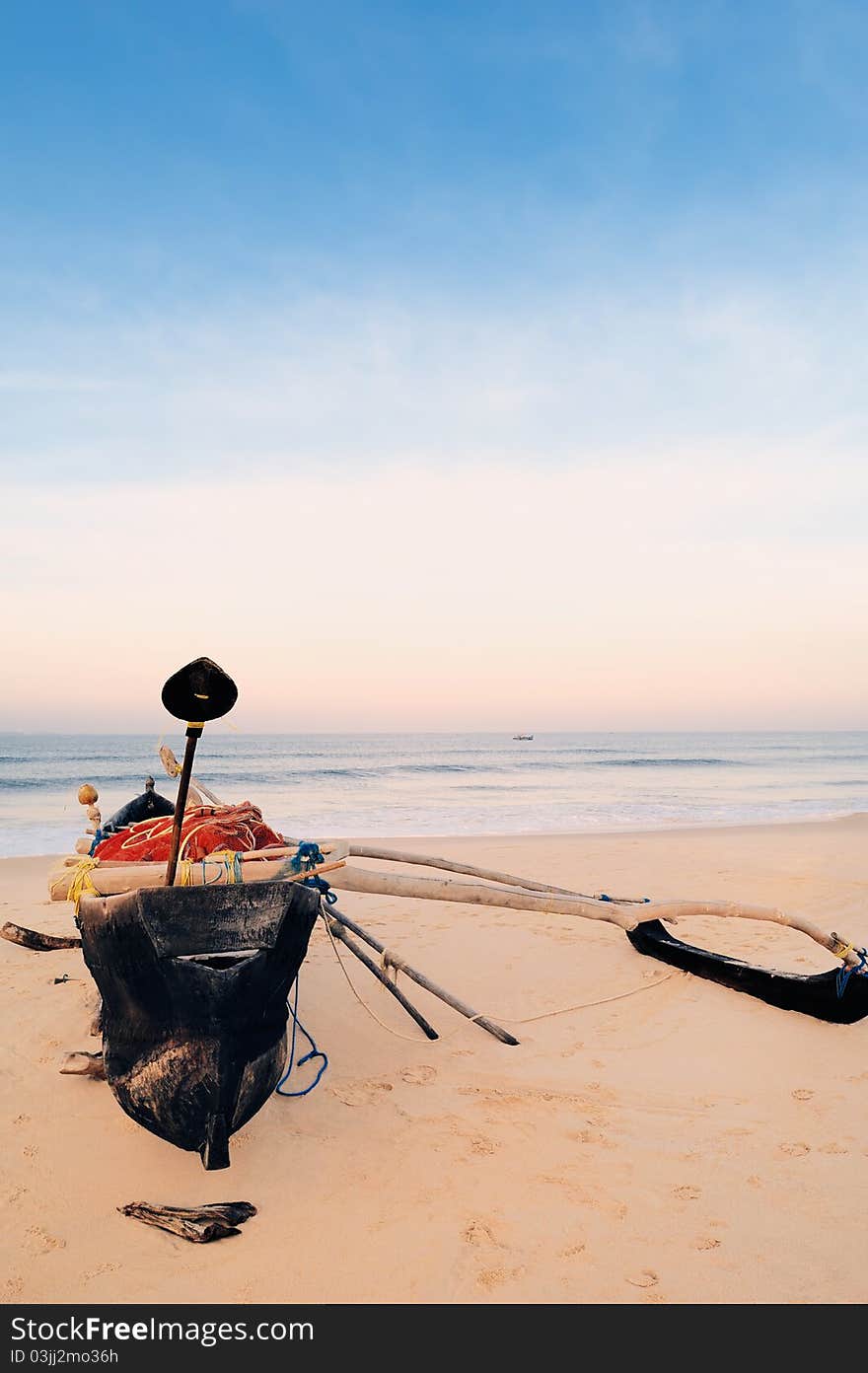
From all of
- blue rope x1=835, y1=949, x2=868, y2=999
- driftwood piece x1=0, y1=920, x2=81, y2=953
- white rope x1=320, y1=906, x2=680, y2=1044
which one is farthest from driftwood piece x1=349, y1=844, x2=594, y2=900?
driftwood piece x1=0, y1=920, x2=81, y2=953

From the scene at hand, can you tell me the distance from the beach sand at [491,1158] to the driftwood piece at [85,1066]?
0.28 ft

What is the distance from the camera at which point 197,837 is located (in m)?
3.95

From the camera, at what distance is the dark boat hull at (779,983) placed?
5277 millimetres

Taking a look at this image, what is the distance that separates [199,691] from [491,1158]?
254cm

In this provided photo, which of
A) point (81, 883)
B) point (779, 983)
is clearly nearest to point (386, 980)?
point (81, 883)

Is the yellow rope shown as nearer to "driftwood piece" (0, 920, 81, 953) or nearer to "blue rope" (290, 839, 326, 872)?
"blue rope" (290, 839, 326, 872)

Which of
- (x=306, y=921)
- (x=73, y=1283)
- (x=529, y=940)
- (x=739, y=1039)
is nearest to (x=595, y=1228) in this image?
(x=306, y=921)

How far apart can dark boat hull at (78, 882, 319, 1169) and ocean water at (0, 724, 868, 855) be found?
37.0 feet

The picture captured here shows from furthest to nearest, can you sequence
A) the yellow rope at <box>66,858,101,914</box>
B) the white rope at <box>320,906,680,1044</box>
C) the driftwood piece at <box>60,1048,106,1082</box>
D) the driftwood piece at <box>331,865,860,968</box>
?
the white rope at <box>320,906,680,1044</box>, the driftwood piece at <box>60,1048,106,1082</box>, the driftwood piece at <box>331,865,860,968</box>, the yellow rope at <box>66,858,101,914</box>

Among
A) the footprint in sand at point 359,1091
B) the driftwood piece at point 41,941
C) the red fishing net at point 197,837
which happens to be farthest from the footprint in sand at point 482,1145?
the driftwood piece at point 41,941

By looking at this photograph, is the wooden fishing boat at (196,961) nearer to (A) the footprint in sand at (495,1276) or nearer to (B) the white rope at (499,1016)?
(A) the footprint in sand at (495,1276)

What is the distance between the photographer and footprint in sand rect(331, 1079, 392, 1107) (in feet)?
14.2

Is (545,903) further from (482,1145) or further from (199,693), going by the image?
(199,693)
